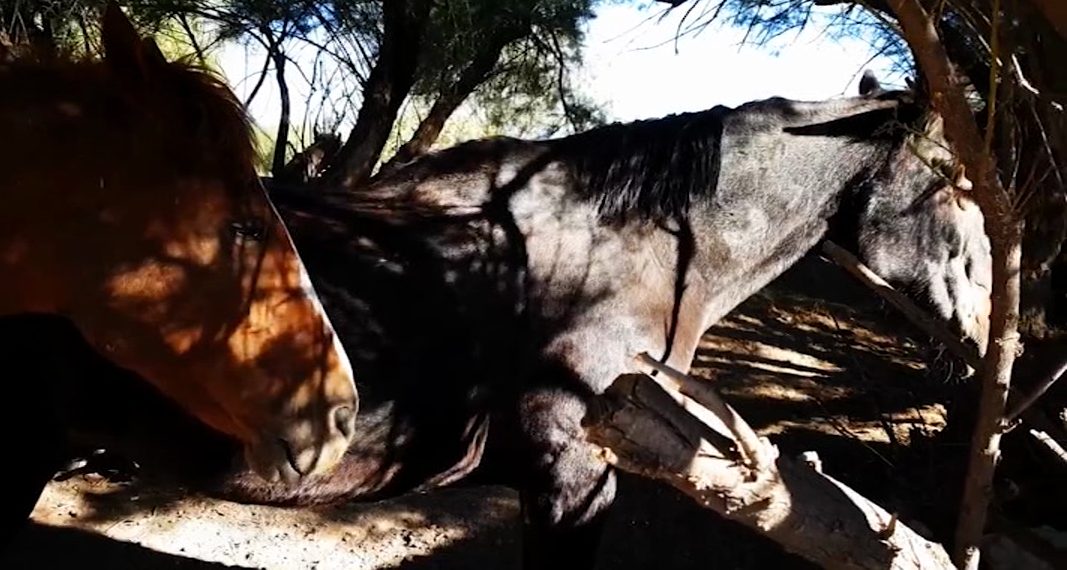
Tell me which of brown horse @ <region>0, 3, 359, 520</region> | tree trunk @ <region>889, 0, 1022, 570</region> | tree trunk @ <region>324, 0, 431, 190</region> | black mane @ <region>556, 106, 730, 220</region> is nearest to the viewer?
brown horse @ <region>0, 3, 359, 520</region>

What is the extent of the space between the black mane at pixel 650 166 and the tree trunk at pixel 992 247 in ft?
3.06

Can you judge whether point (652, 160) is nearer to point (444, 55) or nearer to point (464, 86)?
point (444, 55)

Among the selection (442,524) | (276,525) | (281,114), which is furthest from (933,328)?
(281,114)

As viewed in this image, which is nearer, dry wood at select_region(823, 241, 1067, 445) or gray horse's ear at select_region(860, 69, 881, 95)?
dry wood at select_region(823, 241, 1067, 445)

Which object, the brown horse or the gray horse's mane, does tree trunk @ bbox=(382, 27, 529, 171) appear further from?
the brown horse

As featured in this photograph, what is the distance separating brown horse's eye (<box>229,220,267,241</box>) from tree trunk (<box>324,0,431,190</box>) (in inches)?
131

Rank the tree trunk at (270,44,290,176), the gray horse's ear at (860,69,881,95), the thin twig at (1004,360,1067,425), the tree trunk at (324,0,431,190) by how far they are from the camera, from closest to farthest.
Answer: the thin twig at (1004,360,1067,425)
the gray horse's ear at (860,69,881,95)
the tree trunk at (270,44,290,176)
the tree trunk at (324,0,431,190)

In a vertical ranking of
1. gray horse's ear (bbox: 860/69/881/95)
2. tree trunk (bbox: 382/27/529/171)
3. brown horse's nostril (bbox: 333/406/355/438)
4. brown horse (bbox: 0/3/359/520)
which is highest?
tree trunk (bbox: 382/27/529/171)

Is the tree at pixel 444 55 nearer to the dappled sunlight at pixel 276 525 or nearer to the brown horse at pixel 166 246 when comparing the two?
the dappled sunlight at pixel 276 525

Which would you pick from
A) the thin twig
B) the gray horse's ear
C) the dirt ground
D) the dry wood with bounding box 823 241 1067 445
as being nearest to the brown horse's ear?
the dry wood with bounding box 823 241 1067 445

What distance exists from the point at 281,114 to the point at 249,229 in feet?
11.2

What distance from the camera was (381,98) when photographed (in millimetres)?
5527

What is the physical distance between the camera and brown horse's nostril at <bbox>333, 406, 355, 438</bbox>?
2021mm

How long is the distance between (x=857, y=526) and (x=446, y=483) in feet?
4.32
